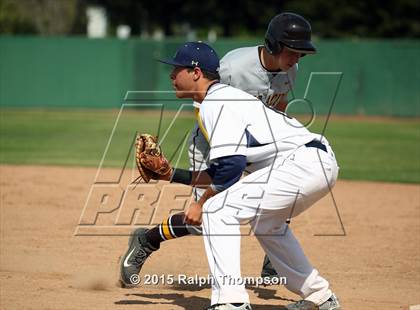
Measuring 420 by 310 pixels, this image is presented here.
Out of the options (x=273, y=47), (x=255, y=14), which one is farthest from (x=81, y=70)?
(x=273, y=47)

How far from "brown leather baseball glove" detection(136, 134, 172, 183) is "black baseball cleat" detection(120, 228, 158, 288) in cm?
95

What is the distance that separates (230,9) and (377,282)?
30.6 m

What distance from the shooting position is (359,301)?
19.4ft

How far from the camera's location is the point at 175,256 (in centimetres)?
743

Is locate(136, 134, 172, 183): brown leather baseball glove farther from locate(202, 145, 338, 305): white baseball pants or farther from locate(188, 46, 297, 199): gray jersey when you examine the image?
locate(188, 46, 297, 199): gray jersey

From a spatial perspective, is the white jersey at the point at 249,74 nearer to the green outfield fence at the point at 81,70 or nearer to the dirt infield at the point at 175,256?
the dirt infield at the point at 175,256

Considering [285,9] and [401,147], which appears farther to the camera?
[285,9]

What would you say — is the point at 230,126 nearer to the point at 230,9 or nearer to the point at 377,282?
the point at 377,282

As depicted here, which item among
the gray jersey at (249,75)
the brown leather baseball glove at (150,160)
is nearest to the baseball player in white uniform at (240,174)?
the brown leather baseball glove at (150,160)

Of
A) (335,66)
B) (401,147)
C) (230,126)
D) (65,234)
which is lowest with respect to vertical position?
(65,234)

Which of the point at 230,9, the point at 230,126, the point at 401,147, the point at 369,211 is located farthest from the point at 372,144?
the point at 230,9

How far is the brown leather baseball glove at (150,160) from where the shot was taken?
5.37m

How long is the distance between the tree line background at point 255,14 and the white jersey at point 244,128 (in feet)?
101

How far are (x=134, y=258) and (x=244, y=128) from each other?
183 cm
